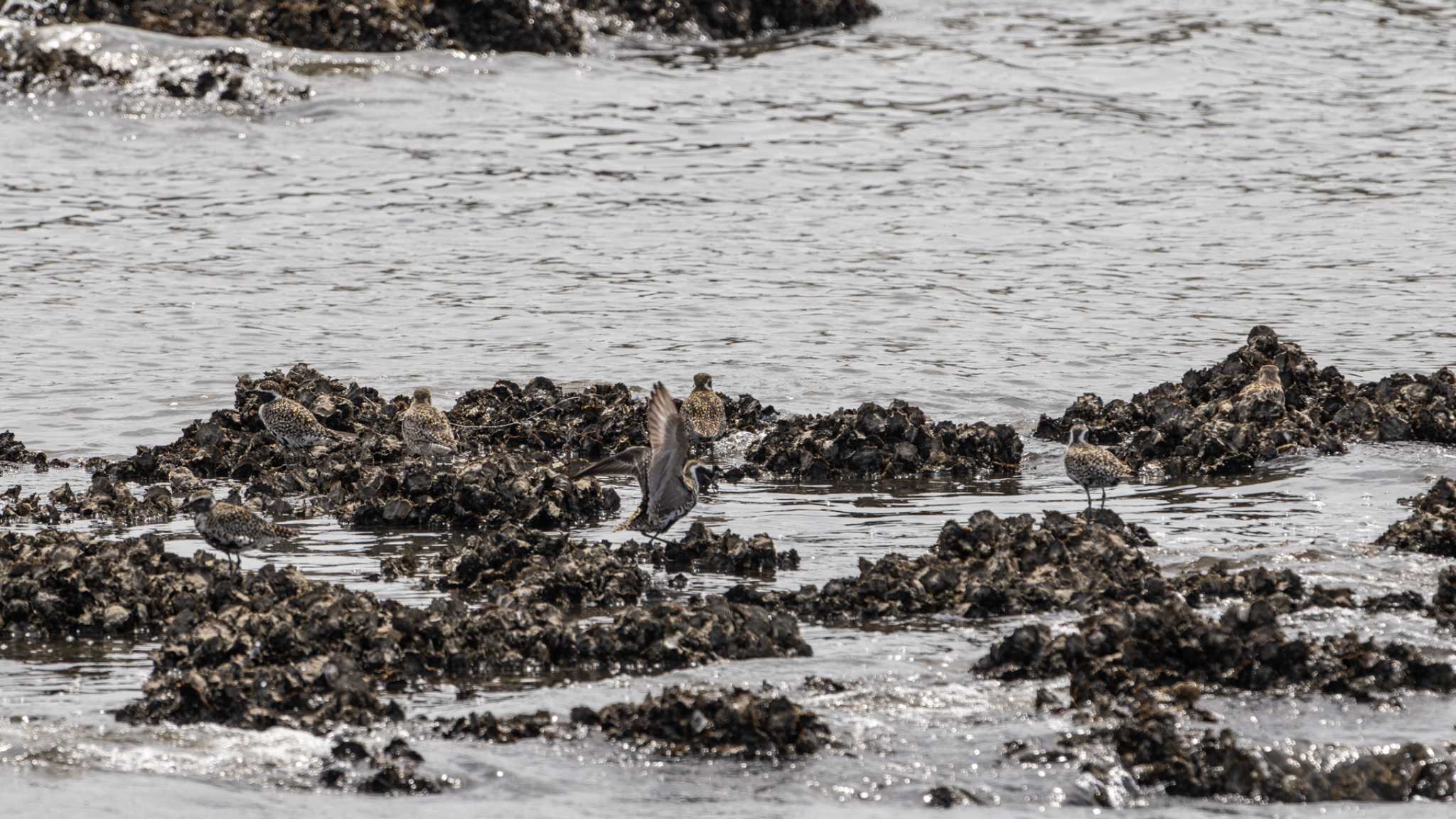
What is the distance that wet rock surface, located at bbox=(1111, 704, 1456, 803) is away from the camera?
276 inches

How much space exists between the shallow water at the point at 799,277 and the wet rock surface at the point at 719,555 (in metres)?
0.19

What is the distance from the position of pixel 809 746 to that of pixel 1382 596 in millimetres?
3130

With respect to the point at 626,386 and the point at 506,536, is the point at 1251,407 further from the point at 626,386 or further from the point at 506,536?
the point at 506,536

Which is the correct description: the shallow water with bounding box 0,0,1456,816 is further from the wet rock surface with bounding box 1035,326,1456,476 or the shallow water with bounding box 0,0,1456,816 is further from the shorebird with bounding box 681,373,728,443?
the shorebird with bounding box 681,373,728,443

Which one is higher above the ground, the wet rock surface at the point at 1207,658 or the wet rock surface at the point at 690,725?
the wet rock surface at the point at 1207,658

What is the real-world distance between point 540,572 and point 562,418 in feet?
13.4

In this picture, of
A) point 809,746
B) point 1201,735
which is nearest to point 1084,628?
point 1201,735

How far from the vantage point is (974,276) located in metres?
18.6

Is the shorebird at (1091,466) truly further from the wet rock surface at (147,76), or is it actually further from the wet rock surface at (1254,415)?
the wet rock surface at (147,76)

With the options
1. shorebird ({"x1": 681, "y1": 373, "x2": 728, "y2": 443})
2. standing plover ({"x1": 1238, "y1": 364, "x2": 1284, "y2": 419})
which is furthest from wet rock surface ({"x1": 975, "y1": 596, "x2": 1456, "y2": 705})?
shorebird ({"x1": 681, "y1": 373, "x2": 728, "y2": 443})

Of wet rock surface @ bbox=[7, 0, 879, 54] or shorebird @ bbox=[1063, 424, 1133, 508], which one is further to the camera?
wet rock surface @ bbox=[7, 0, 879, 54]

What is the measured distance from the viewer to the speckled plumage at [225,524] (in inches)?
365

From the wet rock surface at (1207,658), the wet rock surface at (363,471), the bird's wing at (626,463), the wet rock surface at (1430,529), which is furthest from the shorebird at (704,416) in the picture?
the wet rock surface at (1207,658)

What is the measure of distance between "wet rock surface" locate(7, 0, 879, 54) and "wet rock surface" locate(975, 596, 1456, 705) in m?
22.3
